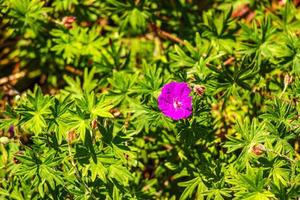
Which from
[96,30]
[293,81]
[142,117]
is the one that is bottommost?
[142,117]

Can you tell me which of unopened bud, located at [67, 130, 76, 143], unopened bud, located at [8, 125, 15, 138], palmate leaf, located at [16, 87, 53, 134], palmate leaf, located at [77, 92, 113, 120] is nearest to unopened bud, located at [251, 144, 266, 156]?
palmate leaf, located at [77, 92, 113, 120]

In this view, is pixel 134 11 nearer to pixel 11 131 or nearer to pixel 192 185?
pixel 11 131

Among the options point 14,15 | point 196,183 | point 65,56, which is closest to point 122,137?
point 196,183

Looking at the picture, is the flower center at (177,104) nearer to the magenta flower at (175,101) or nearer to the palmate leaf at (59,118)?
the magenta flower at (175,101)

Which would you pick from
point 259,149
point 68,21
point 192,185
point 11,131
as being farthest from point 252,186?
point 68,21

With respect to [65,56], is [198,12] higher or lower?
higher

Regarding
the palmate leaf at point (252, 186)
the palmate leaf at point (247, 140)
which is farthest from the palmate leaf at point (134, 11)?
the palmate leaf at point (252, 186)

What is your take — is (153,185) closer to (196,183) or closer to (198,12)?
(196,183)
